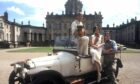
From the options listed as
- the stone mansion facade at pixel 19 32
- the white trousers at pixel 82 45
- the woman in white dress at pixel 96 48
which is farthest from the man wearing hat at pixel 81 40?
the stone mansion facade at pixel 19 32

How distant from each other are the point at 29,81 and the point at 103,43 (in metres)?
3.04

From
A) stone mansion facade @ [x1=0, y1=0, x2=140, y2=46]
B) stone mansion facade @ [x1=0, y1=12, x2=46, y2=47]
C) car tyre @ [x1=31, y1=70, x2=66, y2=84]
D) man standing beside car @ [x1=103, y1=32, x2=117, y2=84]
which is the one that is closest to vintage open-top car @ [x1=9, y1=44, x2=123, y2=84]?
car tyre @ [x1=31, y1=70, x2=66, y2=84]

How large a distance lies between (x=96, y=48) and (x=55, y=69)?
173 cm

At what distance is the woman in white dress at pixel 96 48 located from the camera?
8.04 metres

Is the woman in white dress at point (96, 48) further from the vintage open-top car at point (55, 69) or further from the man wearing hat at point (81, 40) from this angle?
the man wearing hat at point (81, 40)

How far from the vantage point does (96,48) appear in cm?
842

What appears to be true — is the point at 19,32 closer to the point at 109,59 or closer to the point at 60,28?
the point at 60,28

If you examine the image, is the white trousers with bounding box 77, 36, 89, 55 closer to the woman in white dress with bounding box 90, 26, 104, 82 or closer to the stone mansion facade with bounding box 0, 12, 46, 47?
the woman in white dress with bounding box 90, 26, 104, 82

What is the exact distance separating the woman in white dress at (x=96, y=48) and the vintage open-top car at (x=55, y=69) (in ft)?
0.47

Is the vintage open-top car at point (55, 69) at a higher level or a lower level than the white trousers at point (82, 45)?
lower

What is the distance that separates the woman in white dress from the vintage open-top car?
143mm

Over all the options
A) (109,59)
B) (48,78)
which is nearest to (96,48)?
(109,59)

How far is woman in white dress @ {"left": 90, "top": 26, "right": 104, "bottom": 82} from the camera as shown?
26.4 ft

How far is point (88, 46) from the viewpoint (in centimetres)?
823
